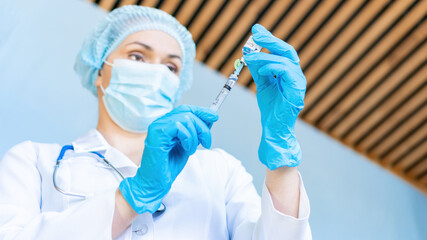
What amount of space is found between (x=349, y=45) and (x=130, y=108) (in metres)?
1.52

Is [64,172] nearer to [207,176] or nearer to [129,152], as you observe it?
[129,152]

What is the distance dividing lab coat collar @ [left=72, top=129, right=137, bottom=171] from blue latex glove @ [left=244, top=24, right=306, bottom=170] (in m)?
0.37

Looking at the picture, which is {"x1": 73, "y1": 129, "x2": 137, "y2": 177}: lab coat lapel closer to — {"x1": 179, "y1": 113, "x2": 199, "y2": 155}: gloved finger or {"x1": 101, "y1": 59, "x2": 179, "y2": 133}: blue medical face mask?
{"x1": 101, "y1": 59, "x2": 179, "y2": 133}: blue medical face mask

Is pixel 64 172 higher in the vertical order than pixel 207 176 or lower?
lower

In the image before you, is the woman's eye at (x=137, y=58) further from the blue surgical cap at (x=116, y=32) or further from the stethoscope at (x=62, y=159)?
the stethoscope at (x=62, y=159)

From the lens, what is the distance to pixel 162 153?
975 mm

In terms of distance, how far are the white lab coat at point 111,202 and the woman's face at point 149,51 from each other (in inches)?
12.5

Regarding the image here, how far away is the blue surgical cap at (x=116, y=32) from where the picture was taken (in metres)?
1.63

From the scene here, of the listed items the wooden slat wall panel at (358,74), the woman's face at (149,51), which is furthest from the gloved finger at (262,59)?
the wooden slat wall panel at (358,74)

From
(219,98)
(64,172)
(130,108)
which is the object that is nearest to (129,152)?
(130,108)

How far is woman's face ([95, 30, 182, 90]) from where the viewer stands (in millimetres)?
1519

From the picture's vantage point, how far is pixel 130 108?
141 cm

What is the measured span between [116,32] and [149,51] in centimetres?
22

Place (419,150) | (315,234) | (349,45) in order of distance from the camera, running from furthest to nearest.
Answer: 1. (419,150)
2. (349,45)
3. (315,234)
